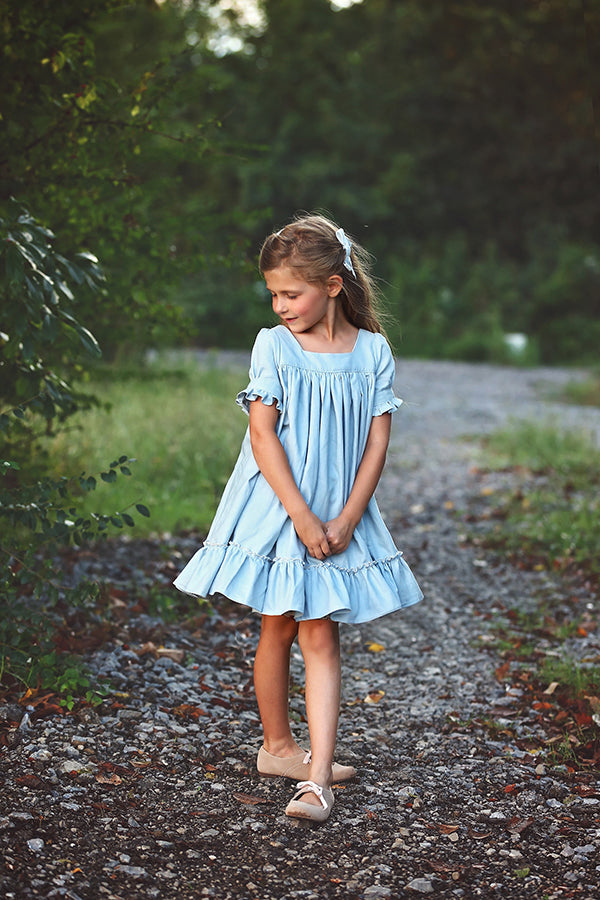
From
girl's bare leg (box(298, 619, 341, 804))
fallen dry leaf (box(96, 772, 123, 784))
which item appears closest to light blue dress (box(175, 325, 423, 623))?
girl's bare leg (box(298, 619, 341, 804))

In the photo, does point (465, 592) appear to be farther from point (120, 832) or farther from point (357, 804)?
point (120, 832)

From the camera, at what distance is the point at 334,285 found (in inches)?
115

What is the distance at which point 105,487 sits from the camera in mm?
6309

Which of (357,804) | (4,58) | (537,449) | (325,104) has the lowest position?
(357,804)

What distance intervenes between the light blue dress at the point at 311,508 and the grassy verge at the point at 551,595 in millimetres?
980

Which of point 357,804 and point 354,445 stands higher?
point 354,445

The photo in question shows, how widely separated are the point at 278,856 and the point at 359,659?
1.74 meters

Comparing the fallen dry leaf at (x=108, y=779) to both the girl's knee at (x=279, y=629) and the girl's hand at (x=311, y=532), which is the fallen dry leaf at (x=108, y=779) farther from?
the girl's hand at (x=311, y=532)

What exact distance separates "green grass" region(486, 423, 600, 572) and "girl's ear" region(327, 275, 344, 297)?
10.5ft

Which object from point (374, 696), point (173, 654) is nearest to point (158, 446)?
point (173, 654)

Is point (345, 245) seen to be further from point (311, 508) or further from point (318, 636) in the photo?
point (318, 636)

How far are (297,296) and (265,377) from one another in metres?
0.27

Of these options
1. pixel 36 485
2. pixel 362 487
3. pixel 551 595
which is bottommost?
pixel 551 595

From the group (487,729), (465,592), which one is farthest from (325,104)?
(487,729)
